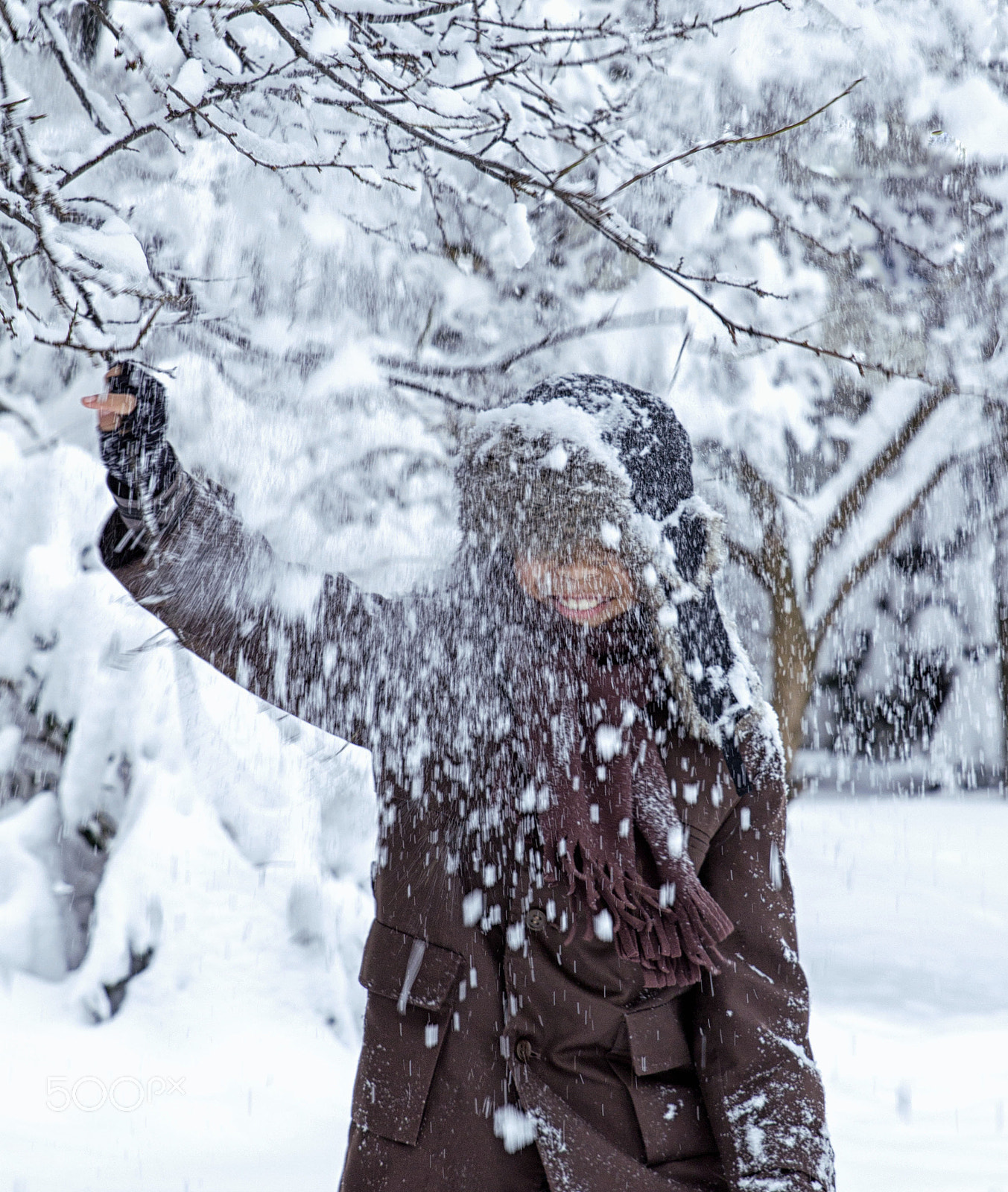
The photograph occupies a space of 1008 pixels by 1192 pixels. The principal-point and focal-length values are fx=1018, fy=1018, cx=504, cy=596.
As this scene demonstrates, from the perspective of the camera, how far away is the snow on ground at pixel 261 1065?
358 centimetres

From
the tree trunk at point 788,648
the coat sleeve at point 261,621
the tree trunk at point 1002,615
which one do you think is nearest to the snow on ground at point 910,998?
the tree trunk at point 788,648

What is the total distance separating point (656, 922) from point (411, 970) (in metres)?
0.39

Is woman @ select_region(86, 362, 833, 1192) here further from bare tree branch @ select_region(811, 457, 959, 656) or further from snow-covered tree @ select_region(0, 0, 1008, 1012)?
bare tree branch @ select_region(811, 457, 959, 656)

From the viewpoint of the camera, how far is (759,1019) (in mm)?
1604

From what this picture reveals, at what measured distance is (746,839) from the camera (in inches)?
A: 68.0

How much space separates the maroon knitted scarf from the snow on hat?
11 cm

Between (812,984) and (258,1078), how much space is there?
2994mm

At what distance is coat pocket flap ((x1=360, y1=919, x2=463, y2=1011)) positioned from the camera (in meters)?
1.55

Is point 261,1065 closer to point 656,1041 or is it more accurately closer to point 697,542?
point 656,1041

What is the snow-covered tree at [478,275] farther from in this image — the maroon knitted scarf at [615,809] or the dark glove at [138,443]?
the maroon knitted scarf at [615,809]

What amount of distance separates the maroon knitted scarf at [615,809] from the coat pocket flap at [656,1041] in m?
0.05

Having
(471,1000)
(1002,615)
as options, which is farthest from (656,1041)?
(1002,615)

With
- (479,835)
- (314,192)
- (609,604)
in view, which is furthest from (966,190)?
(479,835)

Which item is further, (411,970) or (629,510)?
(629,510)
